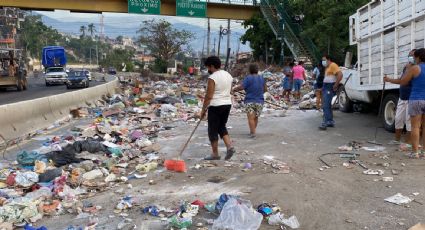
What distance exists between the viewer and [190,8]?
34938 millimetres

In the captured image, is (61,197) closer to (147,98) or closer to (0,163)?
(0,163)

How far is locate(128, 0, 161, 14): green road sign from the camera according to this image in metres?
33.1

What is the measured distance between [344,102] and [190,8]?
882 inches

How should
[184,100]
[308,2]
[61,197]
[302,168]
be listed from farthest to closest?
[308,2]
[184,100]
[302,168]
[61,197]

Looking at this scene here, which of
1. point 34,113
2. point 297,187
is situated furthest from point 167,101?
point 297,187

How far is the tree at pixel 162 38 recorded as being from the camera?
6800 cm

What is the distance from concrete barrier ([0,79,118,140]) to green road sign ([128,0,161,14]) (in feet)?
54.7

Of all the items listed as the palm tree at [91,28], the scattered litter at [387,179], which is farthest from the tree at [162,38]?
the palm tree at [91,28]

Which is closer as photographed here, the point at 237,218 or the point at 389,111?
the point at 237,218

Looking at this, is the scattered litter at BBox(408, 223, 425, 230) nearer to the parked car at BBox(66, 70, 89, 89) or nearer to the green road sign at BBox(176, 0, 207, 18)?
the parked car at BBox(66, 70, 89, 89)

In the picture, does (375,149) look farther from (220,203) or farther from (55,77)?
(55,77)

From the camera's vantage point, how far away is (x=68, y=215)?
5328 millimetres

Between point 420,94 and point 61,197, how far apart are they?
5353 mm

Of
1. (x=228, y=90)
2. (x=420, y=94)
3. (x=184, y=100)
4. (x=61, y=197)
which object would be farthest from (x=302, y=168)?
(x=184, y=100)
